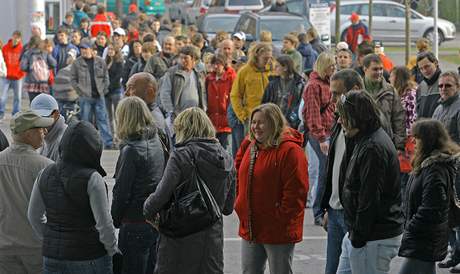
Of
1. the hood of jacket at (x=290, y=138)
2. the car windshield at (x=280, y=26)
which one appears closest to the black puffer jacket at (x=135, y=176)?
the hood of jacket at (x=290, y=138)

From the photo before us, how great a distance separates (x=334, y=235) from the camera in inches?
380

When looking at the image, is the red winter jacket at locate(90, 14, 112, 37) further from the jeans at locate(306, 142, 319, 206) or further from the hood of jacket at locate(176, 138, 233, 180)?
the hood of jacket at locate(176, 138, 233, 180)

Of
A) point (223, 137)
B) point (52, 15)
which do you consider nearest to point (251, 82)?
point (223, 137)

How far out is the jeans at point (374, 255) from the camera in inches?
330

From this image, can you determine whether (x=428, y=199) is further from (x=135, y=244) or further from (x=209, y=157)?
(x=135, y=244)

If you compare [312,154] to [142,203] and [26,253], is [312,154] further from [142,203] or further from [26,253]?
[26,253]

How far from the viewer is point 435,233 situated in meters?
8.85

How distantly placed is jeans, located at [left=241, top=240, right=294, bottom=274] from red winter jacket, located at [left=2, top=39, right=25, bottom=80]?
1592 cm

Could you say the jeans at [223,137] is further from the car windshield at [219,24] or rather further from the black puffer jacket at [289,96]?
the car windshield at [219,24]

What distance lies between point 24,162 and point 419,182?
278 centimetres

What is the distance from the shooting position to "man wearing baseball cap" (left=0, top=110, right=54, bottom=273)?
8.23m

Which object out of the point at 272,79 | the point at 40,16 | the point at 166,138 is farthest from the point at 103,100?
the point at 166,138

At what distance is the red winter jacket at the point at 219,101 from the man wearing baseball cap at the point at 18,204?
8.63 metres

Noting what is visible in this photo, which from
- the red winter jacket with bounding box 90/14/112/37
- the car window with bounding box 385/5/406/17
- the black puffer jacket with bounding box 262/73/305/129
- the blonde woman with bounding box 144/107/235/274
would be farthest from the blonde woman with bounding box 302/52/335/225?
the car window with bounding box 385/5/406/17
